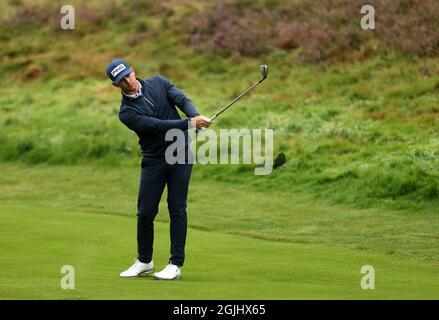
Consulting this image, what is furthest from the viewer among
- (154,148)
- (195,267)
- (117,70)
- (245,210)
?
(245,210)

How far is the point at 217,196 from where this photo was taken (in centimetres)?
2356

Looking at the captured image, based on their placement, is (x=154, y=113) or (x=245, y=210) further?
(x=245, y=210)

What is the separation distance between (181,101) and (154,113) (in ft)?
1.20

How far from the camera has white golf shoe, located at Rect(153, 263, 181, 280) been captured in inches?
462

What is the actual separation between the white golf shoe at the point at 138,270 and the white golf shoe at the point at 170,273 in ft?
1.03

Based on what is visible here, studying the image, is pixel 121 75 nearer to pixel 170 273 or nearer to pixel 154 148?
pixel 154 148

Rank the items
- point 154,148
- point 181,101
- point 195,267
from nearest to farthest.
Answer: point 154,148, point 181,101, point 195,267

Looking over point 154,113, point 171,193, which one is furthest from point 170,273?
point 154,113

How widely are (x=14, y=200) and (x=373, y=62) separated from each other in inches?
554

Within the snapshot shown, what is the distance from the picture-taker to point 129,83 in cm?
1174

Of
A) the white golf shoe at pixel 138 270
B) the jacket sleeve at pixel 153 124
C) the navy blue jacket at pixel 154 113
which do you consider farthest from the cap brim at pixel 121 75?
the white golf shoe at pixel 138 270

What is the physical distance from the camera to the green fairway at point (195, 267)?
10.6 metres

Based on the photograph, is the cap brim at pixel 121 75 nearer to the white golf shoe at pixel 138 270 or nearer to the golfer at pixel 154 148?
the golfer at pixel 154 148
